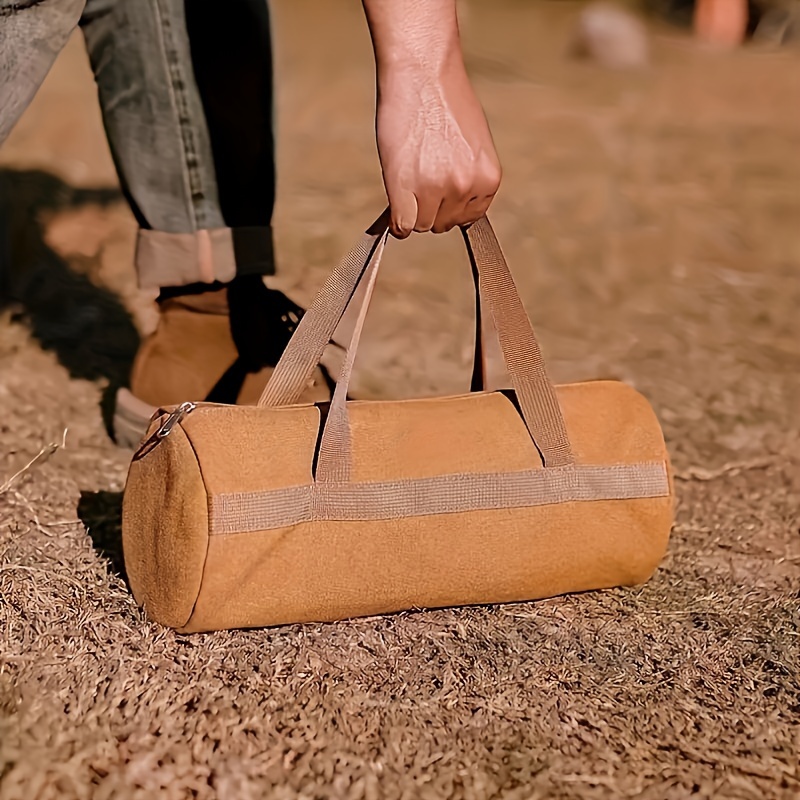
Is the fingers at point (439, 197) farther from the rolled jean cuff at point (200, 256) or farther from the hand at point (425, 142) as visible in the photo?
the rolled jean cuff at point (200, 256)

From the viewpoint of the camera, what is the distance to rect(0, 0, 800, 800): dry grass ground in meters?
0.92

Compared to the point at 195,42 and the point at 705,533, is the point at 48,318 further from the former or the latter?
the point at 705,533

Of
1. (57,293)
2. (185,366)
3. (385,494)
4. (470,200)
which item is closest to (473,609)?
(385,494)

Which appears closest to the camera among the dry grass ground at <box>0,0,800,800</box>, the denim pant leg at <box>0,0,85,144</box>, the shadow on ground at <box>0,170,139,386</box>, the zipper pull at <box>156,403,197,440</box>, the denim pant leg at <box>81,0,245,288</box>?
the dry grass ground at <box>0,0,800,800</box>

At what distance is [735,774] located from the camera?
0.92 meters

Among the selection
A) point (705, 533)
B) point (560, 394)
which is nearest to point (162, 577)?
point (560, 394)

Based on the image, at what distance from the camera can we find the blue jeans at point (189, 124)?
4.45ft

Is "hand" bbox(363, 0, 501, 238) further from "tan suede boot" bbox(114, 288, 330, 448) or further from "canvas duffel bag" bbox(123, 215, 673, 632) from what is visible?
"tan suede boot" bbox(114, 288, 330, 448)

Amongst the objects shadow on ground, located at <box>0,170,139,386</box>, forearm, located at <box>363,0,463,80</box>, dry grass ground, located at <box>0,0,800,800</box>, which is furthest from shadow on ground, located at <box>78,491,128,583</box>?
forearm, located at <box>363,0,463,80</box>

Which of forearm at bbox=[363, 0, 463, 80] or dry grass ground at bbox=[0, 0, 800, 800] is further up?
forearm at bbox=[363, 0, 463, 80]

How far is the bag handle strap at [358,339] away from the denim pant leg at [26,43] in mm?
406

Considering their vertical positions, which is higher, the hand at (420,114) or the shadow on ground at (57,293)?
the hand at (420,114)

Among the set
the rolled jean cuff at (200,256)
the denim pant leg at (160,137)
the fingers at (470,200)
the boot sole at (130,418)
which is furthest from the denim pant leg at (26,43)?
the fingers at (470,200)

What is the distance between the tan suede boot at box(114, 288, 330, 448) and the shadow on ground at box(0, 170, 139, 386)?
0.87 feet
